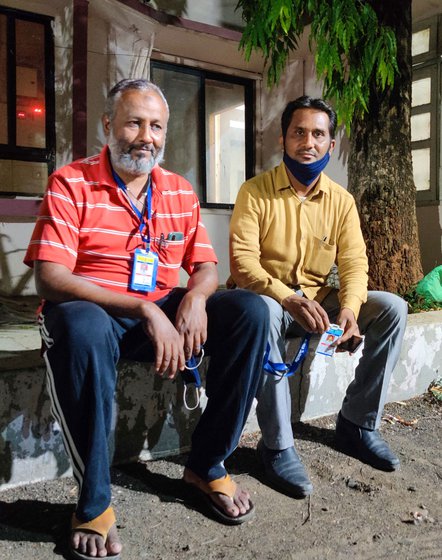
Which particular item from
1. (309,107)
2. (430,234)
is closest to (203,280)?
(309,107)

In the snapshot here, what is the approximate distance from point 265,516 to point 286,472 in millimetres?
265

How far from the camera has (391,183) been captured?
15.0 ft

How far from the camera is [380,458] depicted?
269 cm

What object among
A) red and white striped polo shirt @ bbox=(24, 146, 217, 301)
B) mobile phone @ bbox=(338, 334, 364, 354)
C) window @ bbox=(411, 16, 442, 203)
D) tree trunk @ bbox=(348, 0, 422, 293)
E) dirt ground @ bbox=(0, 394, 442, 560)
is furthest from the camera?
window @ bbox=(411, 16, 442, 203)

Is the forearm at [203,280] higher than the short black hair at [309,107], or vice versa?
the short black hair at [309,107]

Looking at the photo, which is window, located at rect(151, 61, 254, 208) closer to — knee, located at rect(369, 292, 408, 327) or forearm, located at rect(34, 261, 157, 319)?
knee, located at rect(369, 292, 408, 327)

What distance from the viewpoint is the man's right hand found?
2547 mm

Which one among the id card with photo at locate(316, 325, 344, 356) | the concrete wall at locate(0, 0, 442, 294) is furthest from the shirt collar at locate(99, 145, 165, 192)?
the concrete wall at locate(0, 0, 442, 294)

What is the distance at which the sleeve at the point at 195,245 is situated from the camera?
251cm

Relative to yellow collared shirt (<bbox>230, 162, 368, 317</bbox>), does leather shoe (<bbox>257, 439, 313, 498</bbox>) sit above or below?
below

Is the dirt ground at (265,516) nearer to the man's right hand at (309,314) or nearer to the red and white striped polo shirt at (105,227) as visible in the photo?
the man's right hand at (309,314)

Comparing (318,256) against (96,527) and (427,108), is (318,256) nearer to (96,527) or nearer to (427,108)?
(96,527)

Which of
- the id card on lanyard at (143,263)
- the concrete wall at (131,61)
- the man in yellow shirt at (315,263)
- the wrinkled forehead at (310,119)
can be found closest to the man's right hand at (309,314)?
the man in yellow shirt at (315,263)

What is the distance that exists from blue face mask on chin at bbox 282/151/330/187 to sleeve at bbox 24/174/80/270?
1.29 m
